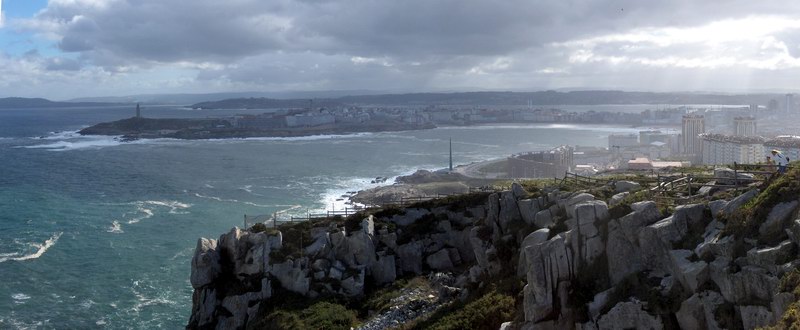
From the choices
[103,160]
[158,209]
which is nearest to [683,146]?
[158,209]

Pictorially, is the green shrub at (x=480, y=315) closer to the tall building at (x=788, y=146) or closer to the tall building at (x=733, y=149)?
the tall building at (x=788, y=146)

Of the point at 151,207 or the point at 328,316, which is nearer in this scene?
the point at 328,316

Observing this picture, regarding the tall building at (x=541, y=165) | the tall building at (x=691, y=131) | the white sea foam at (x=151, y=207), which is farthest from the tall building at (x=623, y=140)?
the white sea foam at (x=151, y=207)

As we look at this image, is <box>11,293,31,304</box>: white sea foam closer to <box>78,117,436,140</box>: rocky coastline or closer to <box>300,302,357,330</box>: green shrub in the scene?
<box>300,302,357,330</box>: green shrub

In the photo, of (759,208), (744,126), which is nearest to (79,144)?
(744,126)

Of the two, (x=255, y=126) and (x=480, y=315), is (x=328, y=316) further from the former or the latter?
(x=255, y=126)

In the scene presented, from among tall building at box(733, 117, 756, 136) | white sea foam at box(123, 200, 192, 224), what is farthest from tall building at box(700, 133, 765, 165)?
white sea foam at box(123, 200, 192, 224)

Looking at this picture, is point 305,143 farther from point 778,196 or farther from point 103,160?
point 778,196
